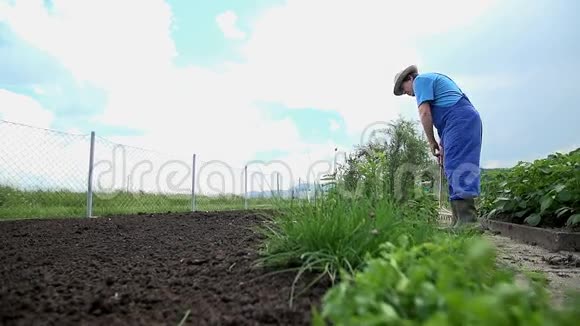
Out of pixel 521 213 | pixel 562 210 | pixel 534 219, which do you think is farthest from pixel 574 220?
pixel 521 213

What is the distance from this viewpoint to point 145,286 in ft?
5.54

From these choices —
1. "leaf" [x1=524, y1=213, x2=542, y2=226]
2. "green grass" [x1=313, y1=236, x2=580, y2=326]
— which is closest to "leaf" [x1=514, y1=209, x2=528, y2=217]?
"leaf" [x1=524, y1=213, x2=542, y2=226]

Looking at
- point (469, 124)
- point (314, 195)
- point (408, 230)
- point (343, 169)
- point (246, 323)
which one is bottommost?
point (246, 323)

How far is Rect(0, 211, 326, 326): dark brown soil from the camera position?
133cm

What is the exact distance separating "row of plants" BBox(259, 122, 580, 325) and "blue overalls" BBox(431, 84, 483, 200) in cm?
48

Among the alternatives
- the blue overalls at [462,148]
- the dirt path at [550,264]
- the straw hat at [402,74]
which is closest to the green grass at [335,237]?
the dirt path at [550,264]

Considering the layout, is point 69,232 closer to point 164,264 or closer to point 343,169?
point 164,264

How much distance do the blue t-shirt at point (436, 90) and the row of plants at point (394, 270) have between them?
93 centimetres

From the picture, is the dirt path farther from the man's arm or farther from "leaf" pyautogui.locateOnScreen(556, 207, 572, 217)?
the man's arm

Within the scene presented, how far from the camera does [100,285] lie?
1.72 meters

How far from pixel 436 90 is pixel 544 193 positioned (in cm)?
152

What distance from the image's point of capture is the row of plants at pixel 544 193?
363cm

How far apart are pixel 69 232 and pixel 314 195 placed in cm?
241

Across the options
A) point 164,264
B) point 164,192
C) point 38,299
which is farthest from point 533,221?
point 164,192
